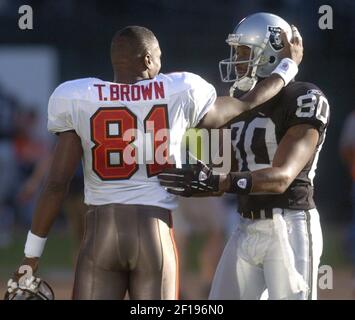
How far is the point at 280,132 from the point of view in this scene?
469 centimetres

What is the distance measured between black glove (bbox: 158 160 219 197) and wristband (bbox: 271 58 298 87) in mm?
684

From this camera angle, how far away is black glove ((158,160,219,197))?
165 inches

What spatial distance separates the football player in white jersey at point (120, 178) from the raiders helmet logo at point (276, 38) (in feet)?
2.29

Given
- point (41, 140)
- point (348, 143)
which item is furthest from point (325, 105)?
point (41, 140)

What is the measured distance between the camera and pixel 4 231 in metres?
13.6

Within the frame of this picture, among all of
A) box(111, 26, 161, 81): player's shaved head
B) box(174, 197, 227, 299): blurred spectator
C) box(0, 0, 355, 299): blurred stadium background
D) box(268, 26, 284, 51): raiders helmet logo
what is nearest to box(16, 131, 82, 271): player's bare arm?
box(111, 26, 161, 81): player's shaved head

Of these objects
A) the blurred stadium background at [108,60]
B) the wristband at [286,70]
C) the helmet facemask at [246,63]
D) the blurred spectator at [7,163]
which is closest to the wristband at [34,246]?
the helmet facemask at [246,63]

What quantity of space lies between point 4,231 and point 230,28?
4.10 meters

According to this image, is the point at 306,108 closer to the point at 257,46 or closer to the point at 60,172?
the point at 257,46

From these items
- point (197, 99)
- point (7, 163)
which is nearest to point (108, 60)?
point (7, 163)

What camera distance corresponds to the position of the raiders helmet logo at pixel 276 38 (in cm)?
490

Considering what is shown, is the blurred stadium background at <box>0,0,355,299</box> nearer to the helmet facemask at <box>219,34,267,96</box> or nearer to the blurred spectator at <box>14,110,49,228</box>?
the blurred spectator at <box>14,110,49,228</box>

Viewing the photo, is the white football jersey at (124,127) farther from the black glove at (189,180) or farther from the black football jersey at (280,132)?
the black football jersey at (280,132)

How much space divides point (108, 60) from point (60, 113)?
391 inches
